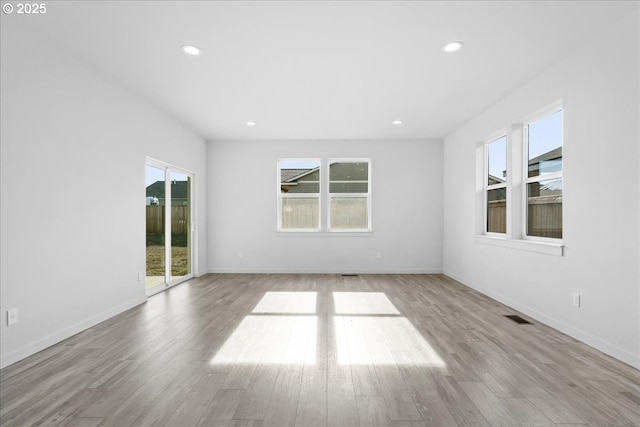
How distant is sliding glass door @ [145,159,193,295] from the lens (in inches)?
191

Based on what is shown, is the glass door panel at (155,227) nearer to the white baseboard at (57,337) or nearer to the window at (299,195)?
the white baseboard at (57,337)

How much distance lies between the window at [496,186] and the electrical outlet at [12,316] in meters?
5.46

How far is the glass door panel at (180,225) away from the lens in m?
5.59

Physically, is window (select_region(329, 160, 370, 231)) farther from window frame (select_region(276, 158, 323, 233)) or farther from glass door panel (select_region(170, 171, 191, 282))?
glass door panel (select_region(170, 171, 191, 282))

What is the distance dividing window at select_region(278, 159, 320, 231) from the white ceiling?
2.07 m

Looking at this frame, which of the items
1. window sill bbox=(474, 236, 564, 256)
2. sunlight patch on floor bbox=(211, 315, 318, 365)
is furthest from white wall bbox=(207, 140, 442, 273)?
sunlight patch on floor bbox=(211, 315, 318, 365)

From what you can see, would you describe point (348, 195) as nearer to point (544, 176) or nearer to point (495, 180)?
point (495, 180)

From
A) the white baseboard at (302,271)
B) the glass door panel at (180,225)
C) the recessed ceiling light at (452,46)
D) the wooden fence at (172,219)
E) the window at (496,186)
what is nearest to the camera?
the recessed ceiling light at (452,46)

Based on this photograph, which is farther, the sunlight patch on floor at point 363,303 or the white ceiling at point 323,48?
the sunlight patch on floor at point 363,303

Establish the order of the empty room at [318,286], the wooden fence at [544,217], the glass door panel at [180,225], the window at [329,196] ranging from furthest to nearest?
the window at [329,196] < the glass door panel at [180,225] < the wooden fence at [544,217] < the empty room at [318,286]

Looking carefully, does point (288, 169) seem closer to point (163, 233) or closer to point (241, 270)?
point (241, 270)

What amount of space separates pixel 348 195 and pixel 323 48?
13.2 ft

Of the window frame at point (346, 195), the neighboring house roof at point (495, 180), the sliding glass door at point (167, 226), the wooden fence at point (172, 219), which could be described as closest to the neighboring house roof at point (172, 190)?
the sliding glass door at point (167, 226)

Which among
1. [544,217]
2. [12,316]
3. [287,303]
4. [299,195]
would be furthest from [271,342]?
[299,195]
